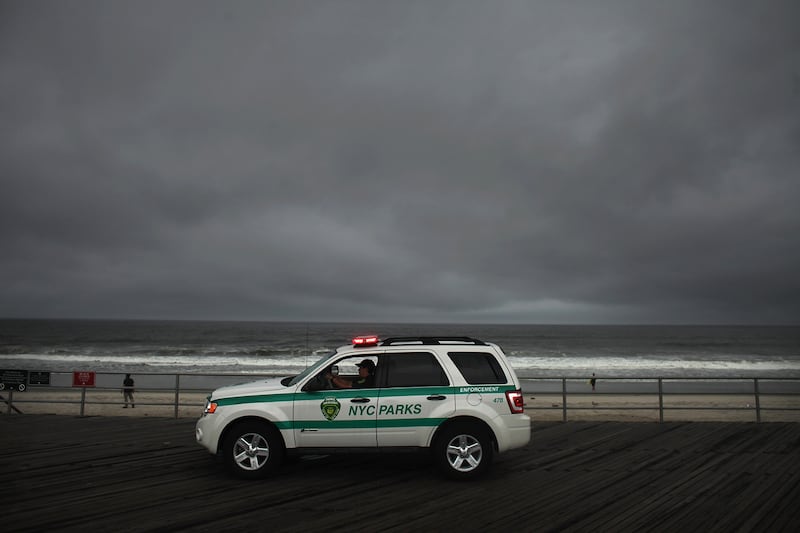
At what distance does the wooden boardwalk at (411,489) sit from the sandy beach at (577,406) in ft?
22.2

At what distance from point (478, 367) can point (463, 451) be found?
3.67ft

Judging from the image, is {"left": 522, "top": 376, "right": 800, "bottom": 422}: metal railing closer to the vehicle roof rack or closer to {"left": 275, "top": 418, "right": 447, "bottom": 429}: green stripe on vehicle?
the vehicle roof rack

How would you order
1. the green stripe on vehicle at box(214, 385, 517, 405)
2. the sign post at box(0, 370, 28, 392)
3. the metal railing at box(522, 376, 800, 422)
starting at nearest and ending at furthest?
the green stripe on vehicle at box(214, 385, 517, 405), the metal railing at box(522, 376, 800, 422), the sign post at box(0, 370, 28, 392)

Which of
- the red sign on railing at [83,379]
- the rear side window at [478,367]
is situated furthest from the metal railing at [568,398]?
the rear side window at [478,367]

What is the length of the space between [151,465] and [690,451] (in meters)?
8.58

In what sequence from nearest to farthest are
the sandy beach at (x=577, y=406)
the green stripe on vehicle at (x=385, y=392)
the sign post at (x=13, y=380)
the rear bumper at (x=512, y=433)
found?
the rear bumper at (x=512, y=433)
the green stripe on vehicle at (x=385, y=392)
the sign post at (x=13, y=380)
the sandy beach at (x=577, y=406)

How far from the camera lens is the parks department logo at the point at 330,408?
6.87m

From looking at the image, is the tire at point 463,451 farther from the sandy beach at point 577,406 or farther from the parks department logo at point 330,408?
the sandy beach at point 577,406

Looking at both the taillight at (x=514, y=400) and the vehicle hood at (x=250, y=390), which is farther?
the vehicle hood at (x=250, y=390)

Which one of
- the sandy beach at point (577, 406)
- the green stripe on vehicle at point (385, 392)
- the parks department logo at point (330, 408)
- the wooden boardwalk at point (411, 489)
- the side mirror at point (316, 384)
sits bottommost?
the sandy beach at point (577, 406)

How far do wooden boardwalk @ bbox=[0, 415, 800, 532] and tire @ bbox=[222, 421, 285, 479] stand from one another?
0.62 ft

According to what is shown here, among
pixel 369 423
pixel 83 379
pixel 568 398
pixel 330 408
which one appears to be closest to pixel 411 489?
pixel 369 423

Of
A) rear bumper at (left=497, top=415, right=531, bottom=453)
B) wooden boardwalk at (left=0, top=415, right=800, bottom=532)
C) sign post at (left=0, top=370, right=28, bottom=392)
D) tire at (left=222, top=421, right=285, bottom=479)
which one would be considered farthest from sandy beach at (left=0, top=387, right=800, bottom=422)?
tire at (left=222, top=421, right=285, bottom=479)

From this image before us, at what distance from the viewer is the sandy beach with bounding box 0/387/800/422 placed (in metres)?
17.2
